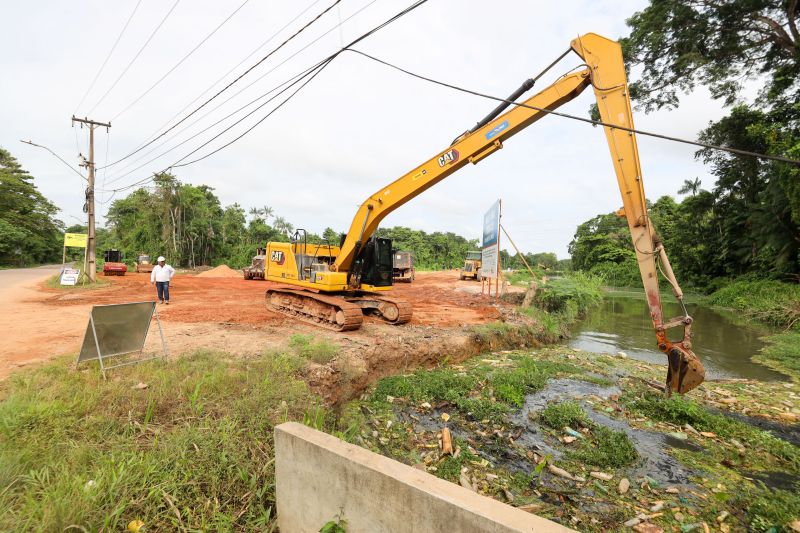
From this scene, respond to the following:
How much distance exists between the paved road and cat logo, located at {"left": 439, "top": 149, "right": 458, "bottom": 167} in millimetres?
7410

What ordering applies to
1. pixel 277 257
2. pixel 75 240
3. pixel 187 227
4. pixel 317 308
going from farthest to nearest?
pixel 187 227 < pixel 75 240 < pixel 277 257 < pixel 317 308

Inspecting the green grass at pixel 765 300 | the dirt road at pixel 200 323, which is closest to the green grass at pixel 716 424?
the dirt road at pixel 200 323

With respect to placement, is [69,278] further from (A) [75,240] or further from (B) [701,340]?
(B) [701,340]

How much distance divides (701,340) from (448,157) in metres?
9.59

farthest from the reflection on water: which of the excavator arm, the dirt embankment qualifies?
the excavator arm

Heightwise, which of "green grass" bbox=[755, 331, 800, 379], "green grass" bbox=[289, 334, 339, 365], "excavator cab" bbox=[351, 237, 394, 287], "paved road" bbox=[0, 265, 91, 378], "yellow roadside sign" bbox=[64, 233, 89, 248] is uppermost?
"yellow roadside sign" bbox=[64, 233, 89, 248]

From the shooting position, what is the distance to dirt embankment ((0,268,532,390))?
5.73 m

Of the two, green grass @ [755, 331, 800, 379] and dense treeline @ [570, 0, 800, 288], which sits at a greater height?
dense treeline @ [570, 0, 800, 288]

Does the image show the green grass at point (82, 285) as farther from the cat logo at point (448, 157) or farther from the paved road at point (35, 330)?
the cat logo at point (448, 157)

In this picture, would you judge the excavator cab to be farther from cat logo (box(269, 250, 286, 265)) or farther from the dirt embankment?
cat logo (box(269, 250, 286, 265))

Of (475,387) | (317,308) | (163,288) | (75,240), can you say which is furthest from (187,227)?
(475,387)

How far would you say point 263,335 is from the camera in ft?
24.2

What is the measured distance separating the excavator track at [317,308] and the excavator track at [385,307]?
809mm

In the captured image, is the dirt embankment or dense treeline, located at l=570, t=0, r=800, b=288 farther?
dense treeline, located at l=570, t=0, r=800, b=288
